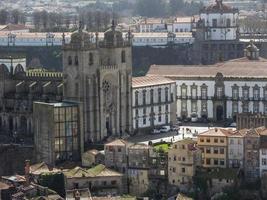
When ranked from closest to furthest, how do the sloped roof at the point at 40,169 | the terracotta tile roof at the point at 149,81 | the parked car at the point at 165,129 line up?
the sloped roof at the point at 40,169 < the parked car at the point at 165,129 < the terracotta tile roof at the point at 149,81

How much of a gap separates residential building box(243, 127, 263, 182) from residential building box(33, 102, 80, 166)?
1041cm

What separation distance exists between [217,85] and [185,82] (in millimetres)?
2368

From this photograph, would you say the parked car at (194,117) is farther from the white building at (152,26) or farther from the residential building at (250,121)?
the white building at (152,26)

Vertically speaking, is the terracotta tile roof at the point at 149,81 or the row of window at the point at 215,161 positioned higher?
the terracotta tile roof at the point at 149,81

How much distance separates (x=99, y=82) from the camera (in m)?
64.4

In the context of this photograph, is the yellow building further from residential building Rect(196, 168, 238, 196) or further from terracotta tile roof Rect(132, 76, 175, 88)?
terracotta tile roof Rect(132, 76, 175, 88)

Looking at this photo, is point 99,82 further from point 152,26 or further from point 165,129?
point 152,26

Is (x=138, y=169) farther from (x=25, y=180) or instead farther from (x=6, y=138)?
(x=6, y=138)

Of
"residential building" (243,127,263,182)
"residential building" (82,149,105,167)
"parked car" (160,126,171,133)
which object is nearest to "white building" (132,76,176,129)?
"parked car" (160,126,171,133)

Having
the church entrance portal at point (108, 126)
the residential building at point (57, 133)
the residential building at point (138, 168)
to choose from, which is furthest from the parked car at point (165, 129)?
the residential building at point (138, 168)

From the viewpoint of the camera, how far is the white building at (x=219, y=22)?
94125mm

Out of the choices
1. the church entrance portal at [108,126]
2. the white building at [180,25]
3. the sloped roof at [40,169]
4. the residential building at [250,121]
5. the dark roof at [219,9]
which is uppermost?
the dark roof at [219,9]

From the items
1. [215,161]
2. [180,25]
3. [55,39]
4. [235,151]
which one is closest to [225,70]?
[215,161]

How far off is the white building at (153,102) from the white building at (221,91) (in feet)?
9.78
